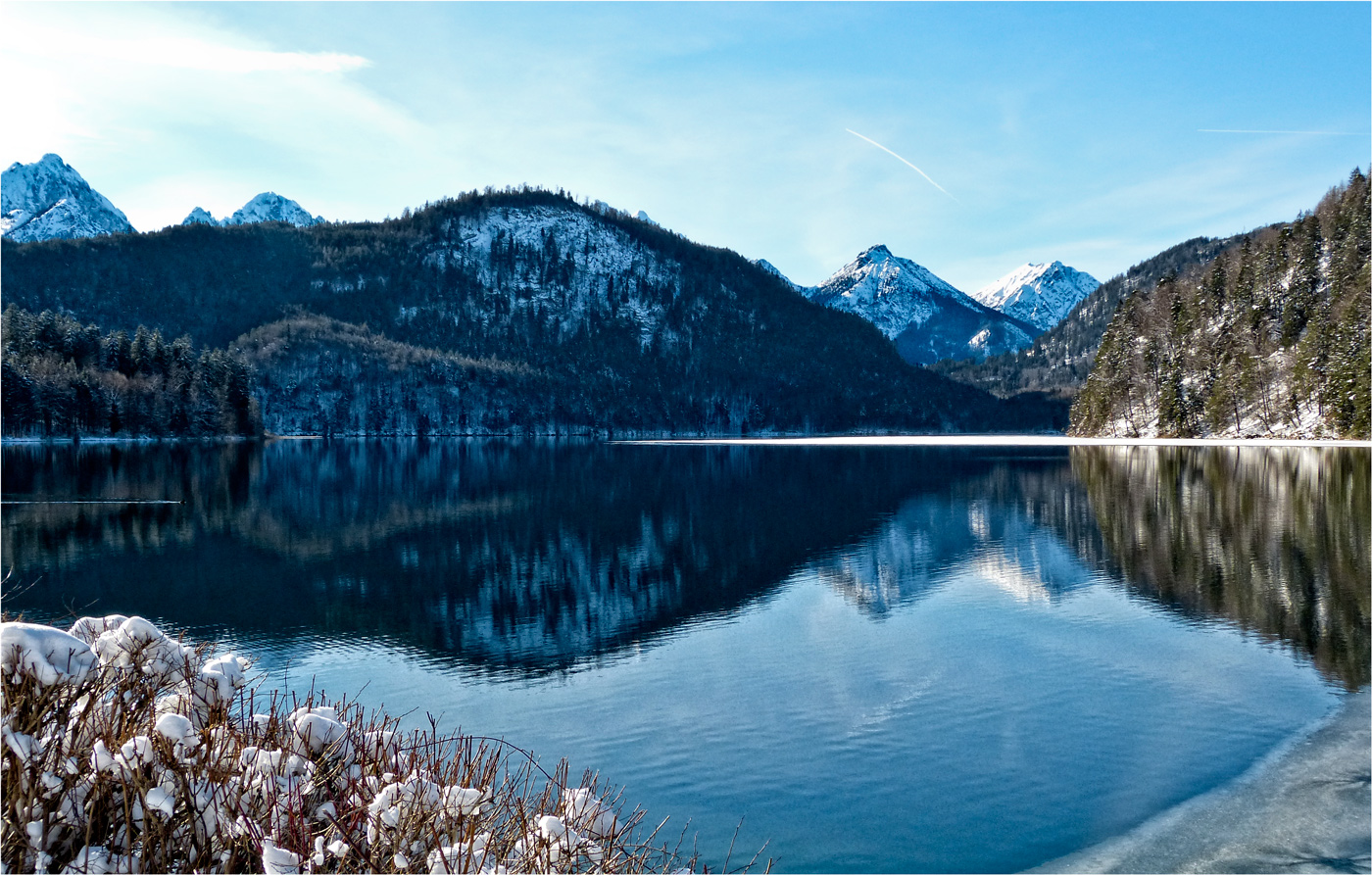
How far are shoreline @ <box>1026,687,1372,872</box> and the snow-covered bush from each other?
780 centimetres

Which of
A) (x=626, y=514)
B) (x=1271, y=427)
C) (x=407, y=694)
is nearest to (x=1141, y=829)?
(x=407, y=694)

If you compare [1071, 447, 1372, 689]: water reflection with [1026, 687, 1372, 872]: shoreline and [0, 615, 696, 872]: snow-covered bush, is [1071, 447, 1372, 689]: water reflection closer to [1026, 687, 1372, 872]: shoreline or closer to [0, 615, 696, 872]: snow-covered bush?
[1026, 687, 1372, 872]: shoreline

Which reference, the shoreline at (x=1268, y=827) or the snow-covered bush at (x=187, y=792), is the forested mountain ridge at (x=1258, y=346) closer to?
the shoreline at (x=1268, y=827)

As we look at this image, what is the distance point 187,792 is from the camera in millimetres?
5602

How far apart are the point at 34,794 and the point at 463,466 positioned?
301 feet

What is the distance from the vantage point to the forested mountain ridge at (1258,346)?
10162cm

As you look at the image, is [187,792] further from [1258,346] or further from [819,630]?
[1258,346]

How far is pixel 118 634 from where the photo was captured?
7137mm

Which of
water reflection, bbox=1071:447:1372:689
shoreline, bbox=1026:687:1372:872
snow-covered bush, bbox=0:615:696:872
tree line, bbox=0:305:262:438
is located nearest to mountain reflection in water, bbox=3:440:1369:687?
water reflection, bbox=1071:447:1372:689

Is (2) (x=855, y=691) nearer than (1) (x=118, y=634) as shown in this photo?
No

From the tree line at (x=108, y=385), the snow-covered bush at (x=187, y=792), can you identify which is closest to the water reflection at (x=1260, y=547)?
the snow-covered bush at (x=187, y=792)

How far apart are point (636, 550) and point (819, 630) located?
14771 mm

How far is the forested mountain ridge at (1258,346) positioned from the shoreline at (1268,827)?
103m

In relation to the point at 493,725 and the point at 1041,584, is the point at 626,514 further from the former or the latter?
the point at 493,725
